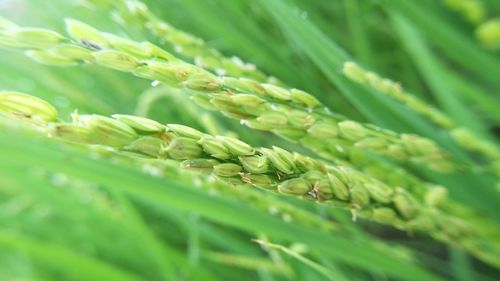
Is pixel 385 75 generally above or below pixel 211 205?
above

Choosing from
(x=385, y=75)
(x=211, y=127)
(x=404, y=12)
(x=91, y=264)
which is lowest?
(x=91, y=264)

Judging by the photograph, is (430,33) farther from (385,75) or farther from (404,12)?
(385,75)

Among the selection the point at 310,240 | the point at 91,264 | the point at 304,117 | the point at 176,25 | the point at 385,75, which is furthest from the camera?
the point at 385,75

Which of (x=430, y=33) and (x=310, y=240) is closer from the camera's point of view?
(x=310, y=240)

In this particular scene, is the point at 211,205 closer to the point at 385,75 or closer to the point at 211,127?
the point at 211,127

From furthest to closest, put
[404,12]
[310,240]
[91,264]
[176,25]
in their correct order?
1. [176,25]
2. [91,264]
3. [404,12]
4. [310,240]

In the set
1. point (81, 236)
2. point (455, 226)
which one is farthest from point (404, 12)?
point (81, 236)
